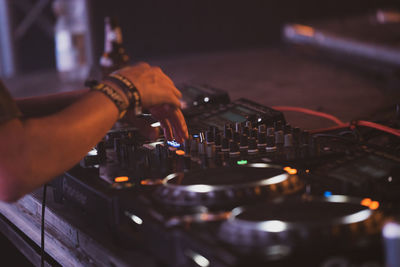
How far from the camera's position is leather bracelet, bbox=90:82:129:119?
0.89m

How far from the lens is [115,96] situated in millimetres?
891

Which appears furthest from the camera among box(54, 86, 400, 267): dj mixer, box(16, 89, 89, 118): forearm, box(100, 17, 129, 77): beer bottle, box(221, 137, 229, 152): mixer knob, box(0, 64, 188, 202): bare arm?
box(100, 17, 129, 77): beer bottle

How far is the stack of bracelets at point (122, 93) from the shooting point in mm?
890

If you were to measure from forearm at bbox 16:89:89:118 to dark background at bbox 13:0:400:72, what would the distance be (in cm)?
296

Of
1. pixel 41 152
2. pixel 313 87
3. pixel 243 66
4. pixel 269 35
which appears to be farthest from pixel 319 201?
pixel 269 35

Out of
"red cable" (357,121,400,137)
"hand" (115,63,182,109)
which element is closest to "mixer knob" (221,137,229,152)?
"hand" (115,63,182,109)

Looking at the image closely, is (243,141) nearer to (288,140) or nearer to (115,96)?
(288,140)

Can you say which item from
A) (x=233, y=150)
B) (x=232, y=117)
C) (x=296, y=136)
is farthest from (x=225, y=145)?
(x=232, y=117)

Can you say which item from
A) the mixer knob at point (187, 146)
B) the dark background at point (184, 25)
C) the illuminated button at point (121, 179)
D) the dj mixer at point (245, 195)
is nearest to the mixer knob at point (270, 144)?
the dj mixer at point (245, 195)

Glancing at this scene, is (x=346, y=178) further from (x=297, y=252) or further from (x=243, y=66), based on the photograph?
(x=243, y=66)

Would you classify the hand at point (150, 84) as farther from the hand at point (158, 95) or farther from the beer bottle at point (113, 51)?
the beer bottle at point (113, 51)

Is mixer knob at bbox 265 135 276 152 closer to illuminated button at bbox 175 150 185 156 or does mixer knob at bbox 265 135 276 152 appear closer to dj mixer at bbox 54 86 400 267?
dj mixer at bbox 54 86 400 267

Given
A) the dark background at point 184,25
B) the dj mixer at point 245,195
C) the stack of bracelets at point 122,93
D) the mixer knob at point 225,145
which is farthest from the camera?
the dark background at point 184,25

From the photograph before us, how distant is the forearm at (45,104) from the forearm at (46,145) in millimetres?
312
